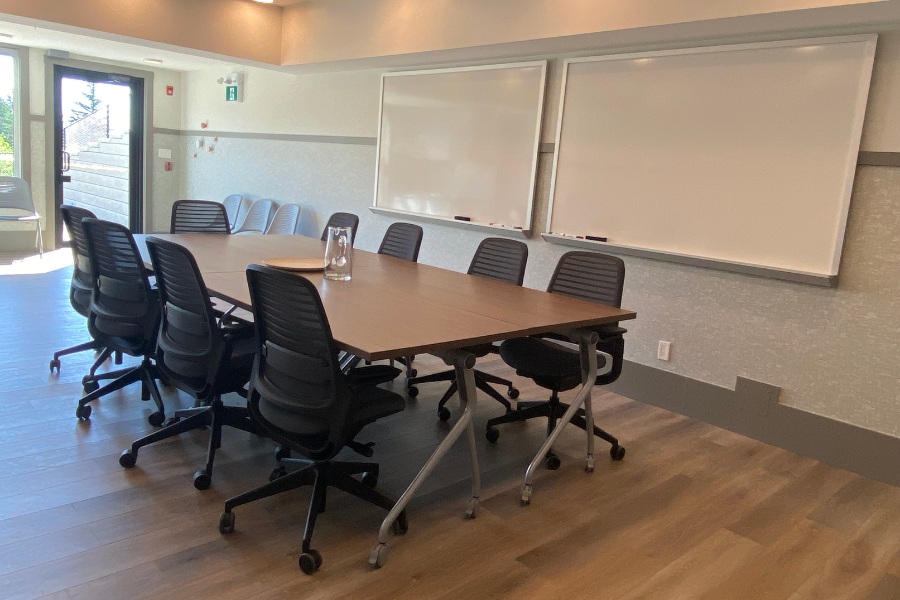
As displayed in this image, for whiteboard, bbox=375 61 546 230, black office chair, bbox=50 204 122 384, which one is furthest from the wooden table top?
whiteboard, bbox=375 61 546 230

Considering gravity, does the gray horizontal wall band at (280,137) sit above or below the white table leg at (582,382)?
above

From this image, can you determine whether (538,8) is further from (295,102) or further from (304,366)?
(295,102)

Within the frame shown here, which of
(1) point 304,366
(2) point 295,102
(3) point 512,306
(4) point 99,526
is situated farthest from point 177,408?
(2) point 295,102

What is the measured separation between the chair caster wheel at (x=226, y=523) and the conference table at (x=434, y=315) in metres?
0.54

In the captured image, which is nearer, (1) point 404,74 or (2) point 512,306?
(2) point 512,306

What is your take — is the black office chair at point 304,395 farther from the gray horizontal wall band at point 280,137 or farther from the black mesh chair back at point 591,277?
the gray horizontal wall band at point 280,137

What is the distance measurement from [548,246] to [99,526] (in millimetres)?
3459

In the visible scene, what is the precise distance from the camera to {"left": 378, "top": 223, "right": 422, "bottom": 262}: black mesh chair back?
4613 millimetres

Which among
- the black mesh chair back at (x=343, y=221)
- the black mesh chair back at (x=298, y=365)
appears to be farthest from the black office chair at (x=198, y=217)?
the black mesh chair back at (x=298, y=365)

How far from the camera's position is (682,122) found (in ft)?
13.5

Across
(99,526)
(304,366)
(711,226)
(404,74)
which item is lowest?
(99,526)

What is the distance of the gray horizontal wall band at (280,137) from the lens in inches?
258

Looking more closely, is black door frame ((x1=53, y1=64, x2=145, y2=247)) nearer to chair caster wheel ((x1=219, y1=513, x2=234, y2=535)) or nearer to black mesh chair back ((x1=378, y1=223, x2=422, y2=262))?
black mesh chair back ((x1=378, y1=223, x2=422, y2=262))

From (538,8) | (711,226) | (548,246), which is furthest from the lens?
(548,246)
